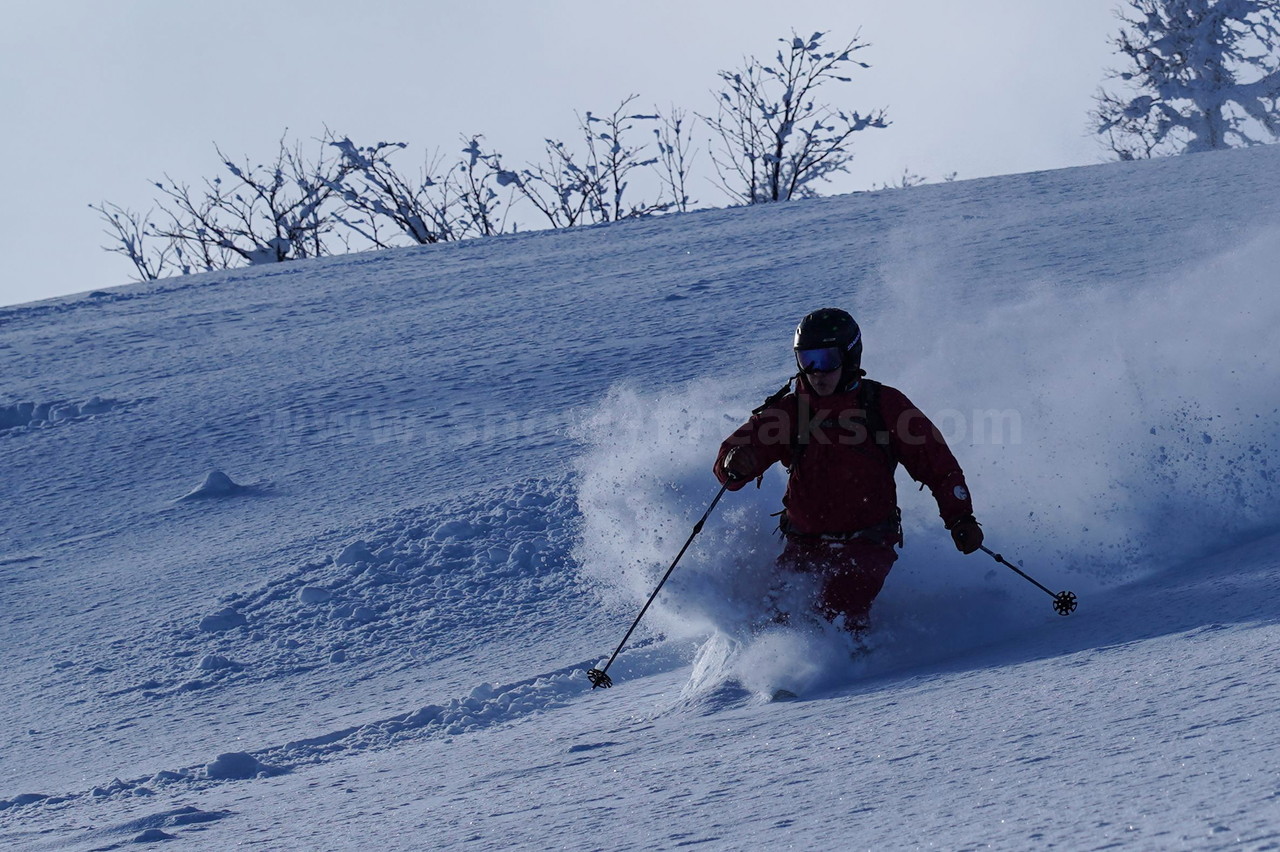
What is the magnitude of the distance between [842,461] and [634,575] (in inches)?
42.6

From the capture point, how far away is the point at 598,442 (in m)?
8.21

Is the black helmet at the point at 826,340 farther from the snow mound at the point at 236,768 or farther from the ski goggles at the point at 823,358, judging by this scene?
the snow mound at the point at 236,768

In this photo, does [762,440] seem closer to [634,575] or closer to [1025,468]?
[634,575]

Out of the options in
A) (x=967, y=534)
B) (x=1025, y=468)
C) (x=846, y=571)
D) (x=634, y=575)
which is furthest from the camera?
(x=1025, y=468)

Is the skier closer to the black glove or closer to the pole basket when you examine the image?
the black glove

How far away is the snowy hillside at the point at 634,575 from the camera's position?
3012 mm

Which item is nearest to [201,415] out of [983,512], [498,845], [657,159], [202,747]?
[202,747]

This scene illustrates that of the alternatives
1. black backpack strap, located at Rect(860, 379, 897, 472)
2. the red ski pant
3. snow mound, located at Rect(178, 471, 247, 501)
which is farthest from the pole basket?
snow mound, located at Rect(178, 471, 247, 501)

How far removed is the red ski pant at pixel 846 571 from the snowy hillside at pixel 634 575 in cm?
16

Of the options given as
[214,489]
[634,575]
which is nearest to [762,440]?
[634,575]

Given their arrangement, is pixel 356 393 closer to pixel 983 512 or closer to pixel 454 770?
pixel 983 512

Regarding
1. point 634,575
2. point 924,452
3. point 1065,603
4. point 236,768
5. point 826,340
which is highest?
point 826,340

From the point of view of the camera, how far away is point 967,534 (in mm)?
4523

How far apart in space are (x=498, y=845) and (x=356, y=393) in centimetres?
797
